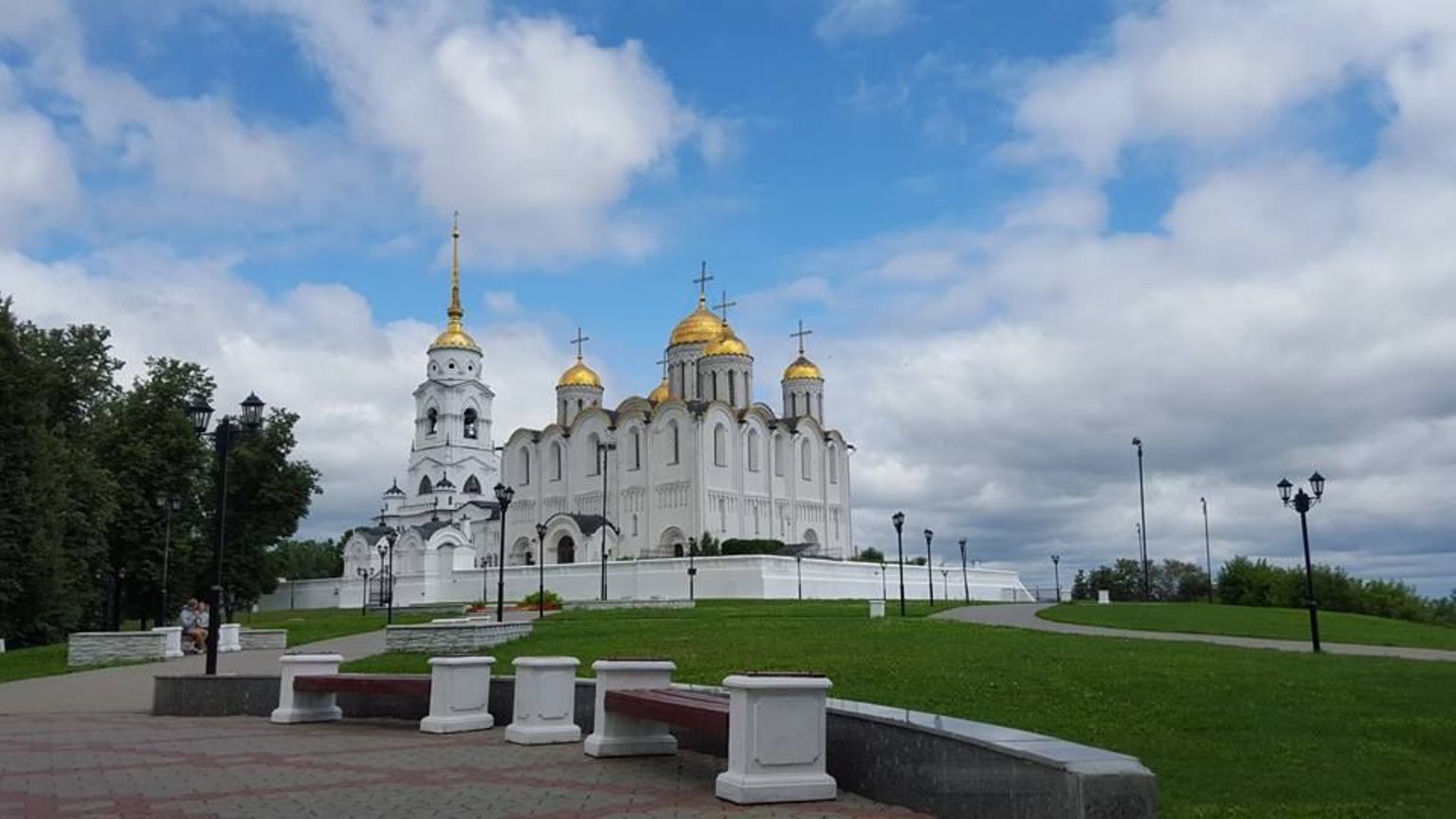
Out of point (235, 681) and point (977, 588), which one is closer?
point (235, 681)

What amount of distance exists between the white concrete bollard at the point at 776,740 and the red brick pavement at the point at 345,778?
131 mm

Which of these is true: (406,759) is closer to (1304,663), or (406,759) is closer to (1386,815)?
(1386,815)

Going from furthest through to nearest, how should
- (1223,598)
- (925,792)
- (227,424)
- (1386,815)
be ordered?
(1223,598) → (227,424) → (925,792) → (1386,815)

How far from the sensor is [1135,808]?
583 centimetres

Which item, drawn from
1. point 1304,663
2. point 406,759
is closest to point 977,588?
point 1304,663

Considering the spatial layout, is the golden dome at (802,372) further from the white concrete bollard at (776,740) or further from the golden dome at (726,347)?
the white concrete bollard at (776,740)

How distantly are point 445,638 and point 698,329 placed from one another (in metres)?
60.5

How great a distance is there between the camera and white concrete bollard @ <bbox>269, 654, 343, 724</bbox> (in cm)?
1423

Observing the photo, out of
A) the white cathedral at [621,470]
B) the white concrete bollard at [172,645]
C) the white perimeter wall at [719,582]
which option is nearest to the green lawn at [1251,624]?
the white concrete bollard at [172,645]

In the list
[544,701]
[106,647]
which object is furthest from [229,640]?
[544,701]

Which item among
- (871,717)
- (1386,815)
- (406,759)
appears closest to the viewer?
(1386,815)

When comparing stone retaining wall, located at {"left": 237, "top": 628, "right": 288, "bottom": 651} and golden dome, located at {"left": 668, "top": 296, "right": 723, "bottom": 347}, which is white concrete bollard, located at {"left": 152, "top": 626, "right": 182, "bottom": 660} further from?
golden dome, located at {"left": 668, "top": 296, "right": 723, "bottom": 347}

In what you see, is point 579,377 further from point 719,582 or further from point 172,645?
point 172,645

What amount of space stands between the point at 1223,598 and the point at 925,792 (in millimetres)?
49931
